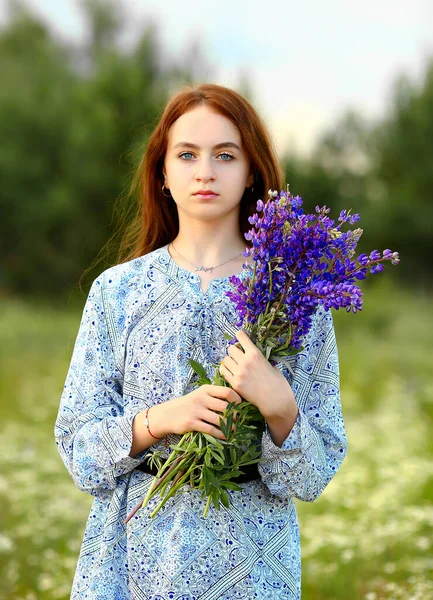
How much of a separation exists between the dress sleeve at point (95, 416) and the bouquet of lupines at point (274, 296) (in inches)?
6.4

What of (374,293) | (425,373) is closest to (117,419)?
(425,373)

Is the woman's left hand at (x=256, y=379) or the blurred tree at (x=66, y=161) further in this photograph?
the blurred tree at (x=66, y=161)

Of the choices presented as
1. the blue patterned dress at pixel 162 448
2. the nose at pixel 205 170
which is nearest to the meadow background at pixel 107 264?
the blue patterned dress at pixel 162 448

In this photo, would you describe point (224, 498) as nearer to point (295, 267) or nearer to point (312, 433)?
point (312, 433)

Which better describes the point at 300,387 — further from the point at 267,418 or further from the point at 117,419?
the point at 117,419

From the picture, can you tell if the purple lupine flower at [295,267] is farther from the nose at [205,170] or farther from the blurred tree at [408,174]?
the blurred tree at [408,174]

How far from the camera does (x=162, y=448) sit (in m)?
2.20

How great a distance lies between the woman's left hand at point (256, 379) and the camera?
1965 millimetres

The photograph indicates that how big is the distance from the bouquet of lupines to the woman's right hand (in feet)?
0.06

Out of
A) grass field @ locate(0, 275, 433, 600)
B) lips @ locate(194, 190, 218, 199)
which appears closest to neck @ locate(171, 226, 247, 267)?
lips @ locate(194, 190, 218, 199)

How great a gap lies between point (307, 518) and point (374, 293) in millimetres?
10720

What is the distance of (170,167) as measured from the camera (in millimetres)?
2309

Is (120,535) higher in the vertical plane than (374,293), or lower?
lower

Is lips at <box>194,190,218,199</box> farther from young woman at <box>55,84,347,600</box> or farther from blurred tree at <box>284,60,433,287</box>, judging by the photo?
blurred tree at <box>284,60,433,287</box>
